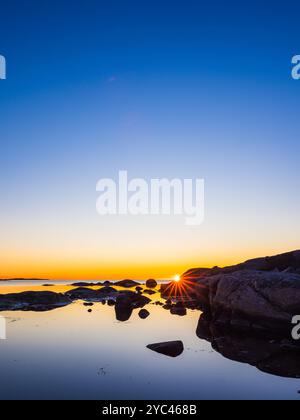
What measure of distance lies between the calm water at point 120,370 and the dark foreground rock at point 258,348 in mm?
625

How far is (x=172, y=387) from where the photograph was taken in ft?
34.6

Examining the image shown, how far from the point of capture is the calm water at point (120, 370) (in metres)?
10.0

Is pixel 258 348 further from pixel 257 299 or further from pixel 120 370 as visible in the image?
pixel 120 370

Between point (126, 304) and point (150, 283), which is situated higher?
point (126, 304)

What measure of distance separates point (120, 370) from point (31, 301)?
103ft

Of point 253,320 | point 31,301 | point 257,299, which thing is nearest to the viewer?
point 257,299

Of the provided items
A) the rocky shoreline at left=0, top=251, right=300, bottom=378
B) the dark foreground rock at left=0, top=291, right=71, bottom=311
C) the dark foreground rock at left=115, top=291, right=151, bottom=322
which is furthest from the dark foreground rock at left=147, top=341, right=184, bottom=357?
the dark foreground rock at left=0, top=291, right=71, bottom=311

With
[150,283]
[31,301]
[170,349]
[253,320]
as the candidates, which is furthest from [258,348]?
[150,283]

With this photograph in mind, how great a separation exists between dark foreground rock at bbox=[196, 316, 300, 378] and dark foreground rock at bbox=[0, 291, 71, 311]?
22946 mm

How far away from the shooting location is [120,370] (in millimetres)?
12523

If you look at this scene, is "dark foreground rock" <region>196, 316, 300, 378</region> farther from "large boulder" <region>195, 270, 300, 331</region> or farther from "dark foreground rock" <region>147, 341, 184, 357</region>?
"dark foreground rock" <region>147, 341, 184, 357</region>
